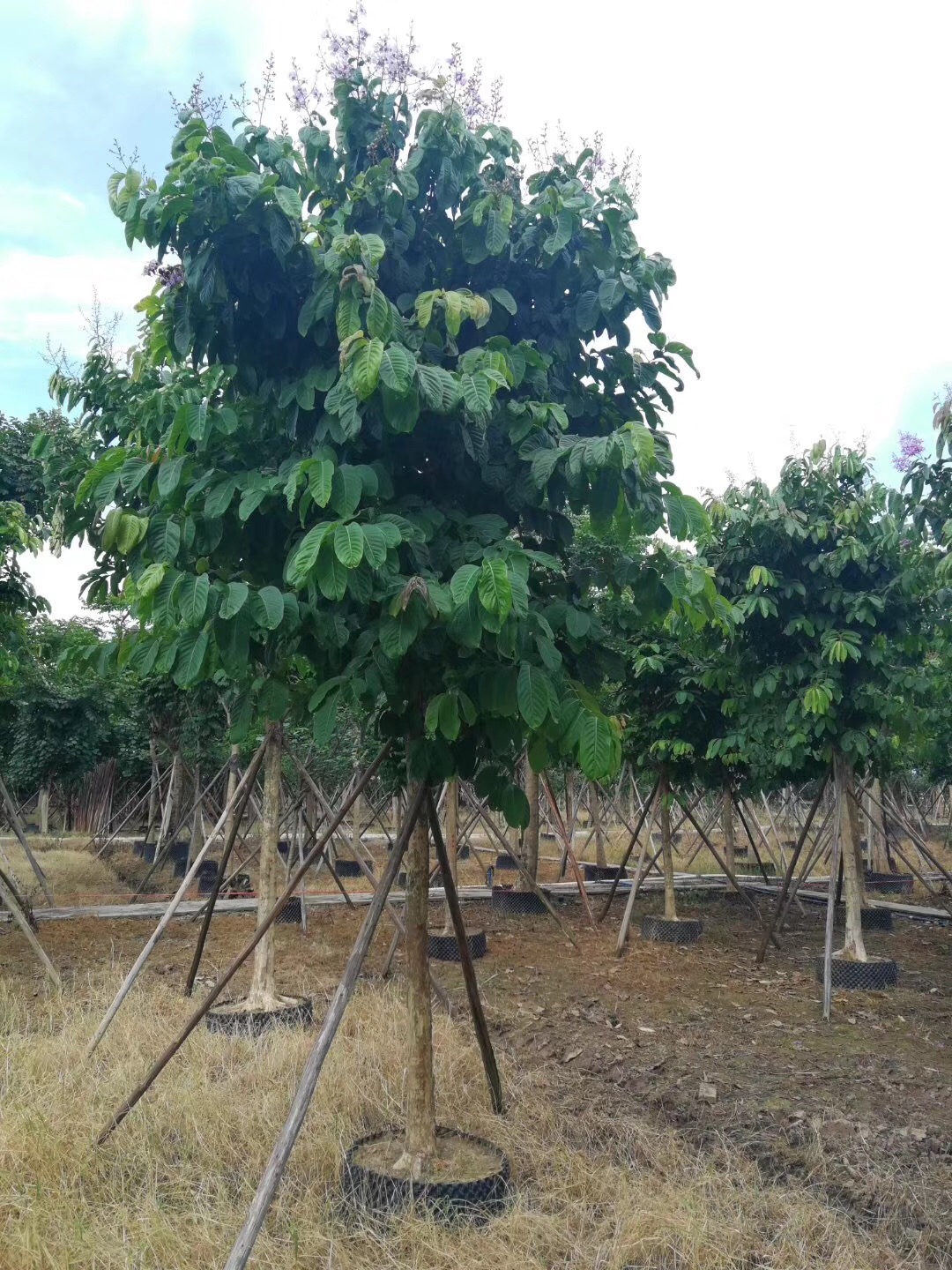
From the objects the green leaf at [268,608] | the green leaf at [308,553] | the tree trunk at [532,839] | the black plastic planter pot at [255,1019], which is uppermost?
the green leaf at [308,553]

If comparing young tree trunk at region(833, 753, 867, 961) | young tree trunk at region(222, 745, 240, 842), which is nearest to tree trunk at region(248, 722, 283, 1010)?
young tree trunk at region(222, 745, 240, 842)

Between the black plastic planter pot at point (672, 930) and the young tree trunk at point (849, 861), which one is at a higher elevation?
the young tree trunk at point (849, 861)

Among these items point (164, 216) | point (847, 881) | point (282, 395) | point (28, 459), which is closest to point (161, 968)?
point (28, 459)

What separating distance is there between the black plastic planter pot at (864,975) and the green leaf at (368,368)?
7.45 meters

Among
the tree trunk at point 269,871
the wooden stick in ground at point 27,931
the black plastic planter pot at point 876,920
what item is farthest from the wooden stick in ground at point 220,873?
the black plastic planter pot at point 876,920

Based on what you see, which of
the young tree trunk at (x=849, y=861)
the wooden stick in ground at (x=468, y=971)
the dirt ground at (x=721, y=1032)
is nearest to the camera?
the wooden stick in ground at (x=468, y=971)

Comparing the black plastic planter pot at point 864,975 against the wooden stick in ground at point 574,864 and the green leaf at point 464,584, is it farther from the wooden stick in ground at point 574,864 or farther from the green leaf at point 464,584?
the green leaf at point 464,584

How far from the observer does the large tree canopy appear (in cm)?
315

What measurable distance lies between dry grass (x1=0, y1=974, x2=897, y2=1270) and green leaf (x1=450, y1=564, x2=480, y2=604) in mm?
2261

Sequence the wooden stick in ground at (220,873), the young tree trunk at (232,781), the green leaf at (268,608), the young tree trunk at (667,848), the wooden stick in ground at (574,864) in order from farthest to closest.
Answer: the wooden stick in ground at (574,864), the young tree trunk at (667,848), the young tree trunk at (232,781), the wooden stick in ground at (220,873), the green leaf at (268,608)

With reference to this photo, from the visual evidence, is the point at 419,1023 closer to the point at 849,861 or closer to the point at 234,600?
the point at 234,600

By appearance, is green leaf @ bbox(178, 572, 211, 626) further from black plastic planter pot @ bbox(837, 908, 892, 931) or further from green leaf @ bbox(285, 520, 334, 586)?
black plastic planter pot @ bbox(837, 908, 892, 931)

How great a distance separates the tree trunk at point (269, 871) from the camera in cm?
683

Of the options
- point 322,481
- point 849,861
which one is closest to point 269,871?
point 322,481
